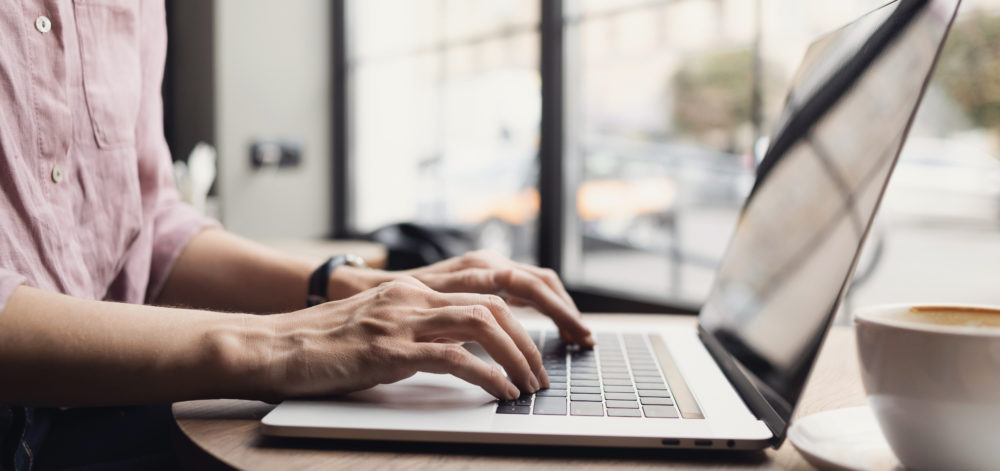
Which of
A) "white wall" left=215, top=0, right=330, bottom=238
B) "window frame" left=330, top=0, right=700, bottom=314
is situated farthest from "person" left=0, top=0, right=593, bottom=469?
"white wall" left=215, top=0, right=330, bottom=238

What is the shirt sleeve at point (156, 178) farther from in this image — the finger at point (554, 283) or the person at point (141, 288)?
the finger at point (554, 283)

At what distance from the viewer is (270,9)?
12.9 feet

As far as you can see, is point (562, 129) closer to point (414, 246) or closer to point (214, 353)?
point (414, 246)

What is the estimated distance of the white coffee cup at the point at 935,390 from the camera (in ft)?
1.22

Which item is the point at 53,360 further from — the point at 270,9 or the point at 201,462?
the point at 270,9

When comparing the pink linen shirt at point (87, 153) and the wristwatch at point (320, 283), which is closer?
the pink linen shirt at point (87, 153)

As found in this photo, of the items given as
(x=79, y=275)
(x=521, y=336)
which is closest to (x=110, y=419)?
(x=79, y=275)

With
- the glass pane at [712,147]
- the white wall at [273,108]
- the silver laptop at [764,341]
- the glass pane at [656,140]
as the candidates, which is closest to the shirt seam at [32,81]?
the silver laptop at [764,341]

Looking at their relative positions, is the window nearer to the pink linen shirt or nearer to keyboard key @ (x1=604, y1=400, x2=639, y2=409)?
the pink linen shirt

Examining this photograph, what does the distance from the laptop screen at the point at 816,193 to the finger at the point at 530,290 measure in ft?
0.43

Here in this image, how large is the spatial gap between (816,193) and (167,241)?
29.3 inches

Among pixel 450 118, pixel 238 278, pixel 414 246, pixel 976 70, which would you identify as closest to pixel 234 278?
pixel 238 278

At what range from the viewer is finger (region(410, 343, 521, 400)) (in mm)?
514

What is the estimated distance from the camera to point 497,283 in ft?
2.56
